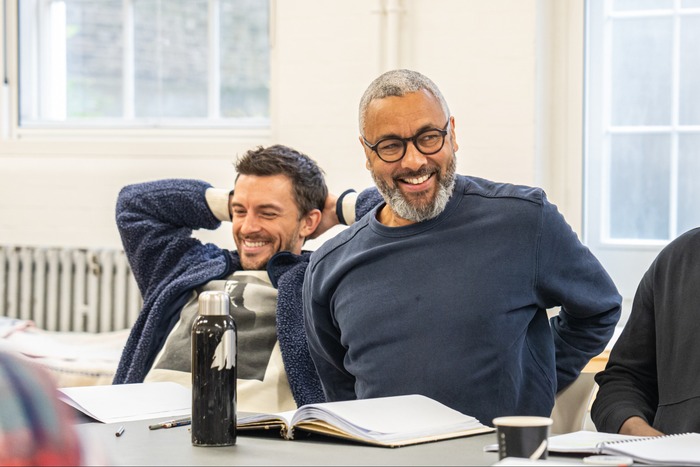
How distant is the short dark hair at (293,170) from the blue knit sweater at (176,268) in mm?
163

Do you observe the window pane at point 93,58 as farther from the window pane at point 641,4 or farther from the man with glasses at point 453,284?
the man with glasses at point 453,284

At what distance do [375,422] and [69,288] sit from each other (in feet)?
10.9

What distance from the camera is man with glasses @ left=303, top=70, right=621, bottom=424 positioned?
2121 mm

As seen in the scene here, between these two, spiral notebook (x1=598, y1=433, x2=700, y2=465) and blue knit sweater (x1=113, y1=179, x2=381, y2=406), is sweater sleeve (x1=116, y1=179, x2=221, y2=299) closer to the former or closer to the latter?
blue knit sweater (x1=113, y1=179, x2=381, y2=406)

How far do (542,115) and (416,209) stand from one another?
6.17ft

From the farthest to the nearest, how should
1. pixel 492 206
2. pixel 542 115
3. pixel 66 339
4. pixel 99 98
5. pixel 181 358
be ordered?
pixel 99 98
pixel 66 339
pixel 542 115
pixel 181 358
pixel 492 206

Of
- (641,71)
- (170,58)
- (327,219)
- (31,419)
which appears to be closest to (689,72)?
(641,71)

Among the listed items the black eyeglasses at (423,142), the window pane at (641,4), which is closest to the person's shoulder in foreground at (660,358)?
the black eyeglasses at (423,142)

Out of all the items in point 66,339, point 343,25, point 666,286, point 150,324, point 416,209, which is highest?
point 343,25

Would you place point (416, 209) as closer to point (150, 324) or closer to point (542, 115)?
point (150, 324)

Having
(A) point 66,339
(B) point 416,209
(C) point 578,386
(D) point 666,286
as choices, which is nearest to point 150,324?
(B) point 416,209

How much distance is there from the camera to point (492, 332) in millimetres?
2111

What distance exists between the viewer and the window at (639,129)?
3.77 meters

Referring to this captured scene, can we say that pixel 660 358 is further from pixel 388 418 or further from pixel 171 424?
pixel 171 424
